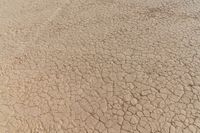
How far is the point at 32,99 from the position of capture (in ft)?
10.2

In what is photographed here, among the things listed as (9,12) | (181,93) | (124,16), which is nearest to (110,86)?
(181,93)

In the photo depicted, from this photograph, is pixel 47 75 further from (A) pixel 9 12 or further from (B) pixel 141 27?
(A) pixel 9 12

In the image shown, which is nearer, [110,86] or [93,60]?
[110,86]

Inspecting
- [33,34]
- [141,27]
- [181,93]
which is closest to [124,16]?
[141,27]

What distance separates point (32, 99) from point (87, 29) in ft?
4.71

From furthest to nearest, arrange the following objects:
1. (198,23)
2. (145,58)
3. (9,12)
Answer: (9,12)
(198,23)
(145,58)

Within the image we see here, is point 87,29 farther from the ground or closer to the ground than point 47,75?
farther from the ground

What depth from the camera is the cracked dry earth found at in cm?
277

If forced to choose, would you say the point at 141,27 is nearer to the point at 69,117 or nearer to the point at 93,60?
the point at 93,60

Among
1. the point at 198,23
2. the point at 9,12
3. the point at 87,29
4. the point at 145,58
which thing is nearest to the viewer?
the point at 145,58

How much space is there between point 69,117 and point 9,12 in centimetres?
272

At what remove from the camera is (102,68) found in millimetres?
3312

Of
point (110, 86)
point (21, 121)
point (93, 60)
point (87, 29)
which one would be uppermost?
point (87, 29)

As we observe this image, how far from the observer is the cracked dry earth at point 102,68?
2766mm
